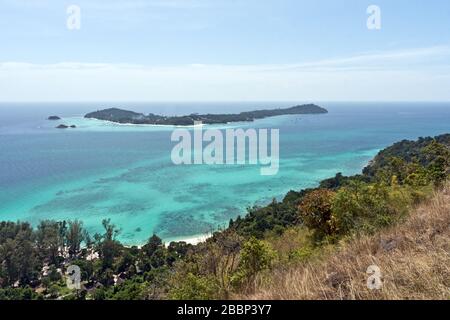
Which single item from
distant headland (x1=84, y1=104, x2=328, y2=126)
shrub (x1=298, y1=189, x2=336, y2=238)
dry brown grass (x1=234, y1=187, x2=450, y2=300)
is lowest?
shrub (x1=298, y1=189, x2=336, y2=238)

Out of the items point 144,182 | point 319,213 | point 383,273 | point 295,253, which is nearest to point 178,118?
point 144,182

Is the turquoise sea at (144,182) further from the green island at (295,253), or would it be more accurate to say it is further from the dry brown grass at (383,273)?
the dry brown grass at (383,273)

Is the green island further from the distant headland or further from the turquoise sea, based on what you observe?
the distant headland

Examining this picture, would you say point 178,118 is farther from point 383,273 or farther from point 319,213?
point 383,273

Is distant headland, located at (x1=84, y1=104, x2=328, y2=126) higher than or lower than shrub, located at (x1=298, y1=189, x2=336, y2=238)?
higher

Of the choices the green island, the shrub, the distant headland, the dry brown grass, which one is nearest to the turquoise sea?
the green island

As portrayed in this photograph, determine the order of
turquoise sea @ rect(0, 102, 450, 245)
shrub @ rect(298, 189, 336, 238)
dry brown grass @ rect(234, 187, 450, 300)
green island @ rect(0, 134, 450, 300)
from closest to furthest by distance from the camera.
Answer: dry brown grass @ rect(234, 187, 450, 300) < green island @ rect(0, 134, 450, 300) < shrub @ rect(298, 189, 336, 238) < turquoise sea @ rect(0, 102, 450, 245)

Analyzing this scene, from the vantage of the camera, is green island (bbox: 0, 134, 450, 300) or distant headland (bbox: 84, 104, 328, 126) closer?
green island (bbox: 0, 134, 450, 300)

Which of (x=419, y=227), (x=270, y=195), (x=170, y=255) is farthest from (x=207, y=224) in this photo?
(x=419, y=227)
